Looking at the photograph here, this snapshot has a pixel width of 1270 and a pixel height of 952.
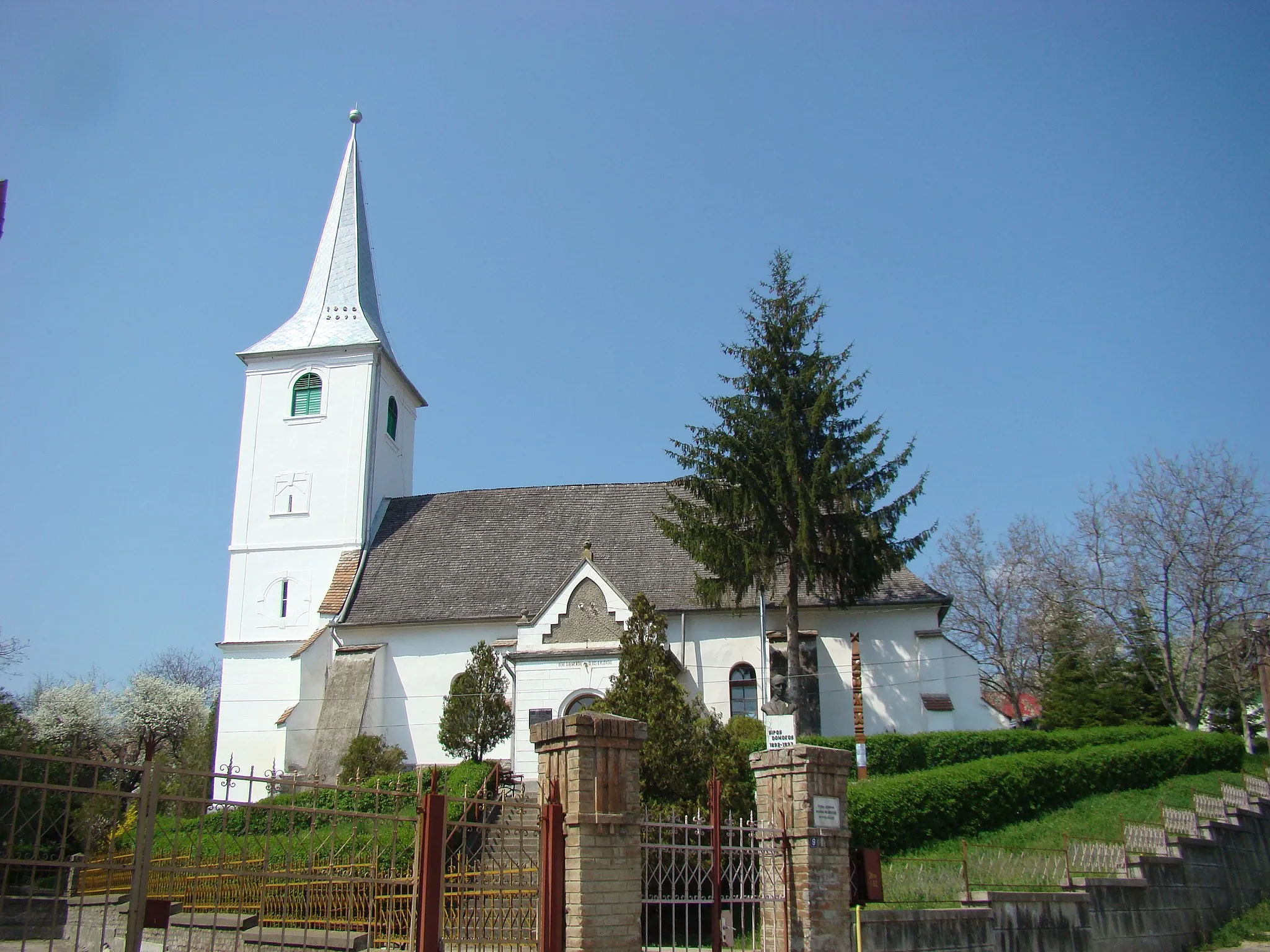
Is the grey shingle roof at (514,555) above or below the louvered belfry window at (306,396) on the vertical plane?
below

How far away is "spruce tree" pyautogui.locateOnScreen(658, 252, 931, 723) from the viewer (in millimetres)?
26938

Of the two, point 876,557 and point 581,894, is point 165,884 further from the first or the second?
point 876,557

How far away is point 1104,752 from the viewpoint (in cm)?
2377

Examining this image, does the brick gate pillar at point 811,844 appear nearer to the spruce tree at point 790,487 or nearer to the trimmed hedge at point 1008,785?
the trimmed hedge at point 1008,785

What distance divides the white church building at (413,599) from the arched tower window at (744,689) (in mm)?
38

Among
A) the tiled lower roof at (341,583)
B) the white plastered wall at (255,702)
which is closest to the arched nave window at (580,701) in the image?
the white plastered wall at (255,702)

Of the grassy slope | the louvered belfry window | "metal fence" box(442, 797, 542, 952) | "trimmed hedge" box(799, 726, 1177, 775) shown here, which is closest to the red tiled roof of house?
"trimmed hedge" box(799, 726, 1177, 775)

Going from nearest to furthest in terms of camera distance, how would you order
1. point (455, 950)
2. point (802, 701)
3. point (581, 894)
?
point (581, 894) < point (455, 950) < point (802, 701)

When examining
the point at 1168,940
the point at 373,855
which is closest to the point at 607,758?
the point at 373,855

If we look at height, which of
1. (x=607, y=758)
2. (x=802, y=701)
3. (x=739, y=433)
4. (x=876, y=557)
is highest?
(x=739, y=433)

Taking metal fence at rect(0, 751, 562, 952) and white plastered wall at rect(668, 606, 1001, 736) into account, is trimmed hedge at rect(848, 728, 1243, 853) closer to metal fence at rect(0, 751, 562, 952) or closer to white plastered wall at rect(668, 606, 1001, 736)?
white plastered wall at rect(668, 606, 1001, 736)

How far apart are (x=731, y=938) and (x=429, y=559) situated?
24174 millimetres

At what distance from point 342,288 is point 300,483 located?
299 inches

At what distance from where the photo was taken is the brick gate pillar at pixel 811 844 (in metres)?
10.9
